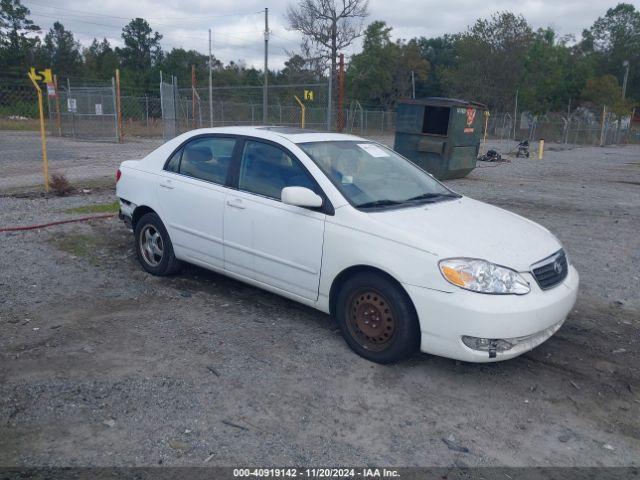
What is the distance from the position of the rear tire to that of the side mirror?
182 centimetres

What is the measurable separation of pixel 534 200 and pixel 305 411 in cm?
930

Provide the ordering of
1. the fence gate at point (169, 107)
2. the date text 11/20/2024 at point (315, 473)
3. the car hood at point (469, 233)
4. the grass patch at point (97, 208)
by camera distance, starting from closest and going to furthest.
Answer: the date text 11/20/2024 at point (315, 473) → the car hood at point (469, 233) → the grass patch at point (97, 208) → the fence gate at point (169, 107)

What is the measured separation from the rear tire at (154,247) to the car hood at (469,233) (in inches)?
94.0

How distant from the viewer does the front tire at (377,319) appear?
3943 millimetres

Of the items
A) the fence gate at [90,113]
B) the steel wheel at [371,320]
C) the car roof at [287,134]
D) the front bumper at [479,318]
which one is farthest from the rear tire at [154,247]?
the fence gate at [90,113]

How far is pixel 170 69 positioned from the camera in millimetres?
59875

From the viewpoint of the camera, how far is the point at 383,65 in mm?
56688

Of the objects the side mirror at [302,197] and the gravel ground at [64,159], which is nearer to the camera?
the side mirror at [302,197]

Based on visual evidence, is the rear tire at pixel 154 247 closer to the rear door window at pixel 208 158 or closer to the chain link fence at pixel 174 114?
the rear door window at pixel 208 158

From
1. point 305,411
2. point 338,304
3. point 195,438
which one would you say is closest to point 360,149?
point 338,304

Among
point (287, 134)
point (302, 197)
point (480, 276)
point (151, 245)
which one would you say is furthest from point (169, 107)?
point (480, 276)

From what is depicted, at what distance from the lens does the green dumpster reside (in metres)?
13.7

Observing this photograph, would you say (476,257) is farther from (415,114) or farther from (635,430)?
(415,114)

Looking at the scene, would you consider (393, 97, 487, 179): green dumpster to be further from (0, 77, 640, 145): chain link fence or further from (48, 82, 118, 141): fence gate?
(48, 82, 118, 141): fence gate
